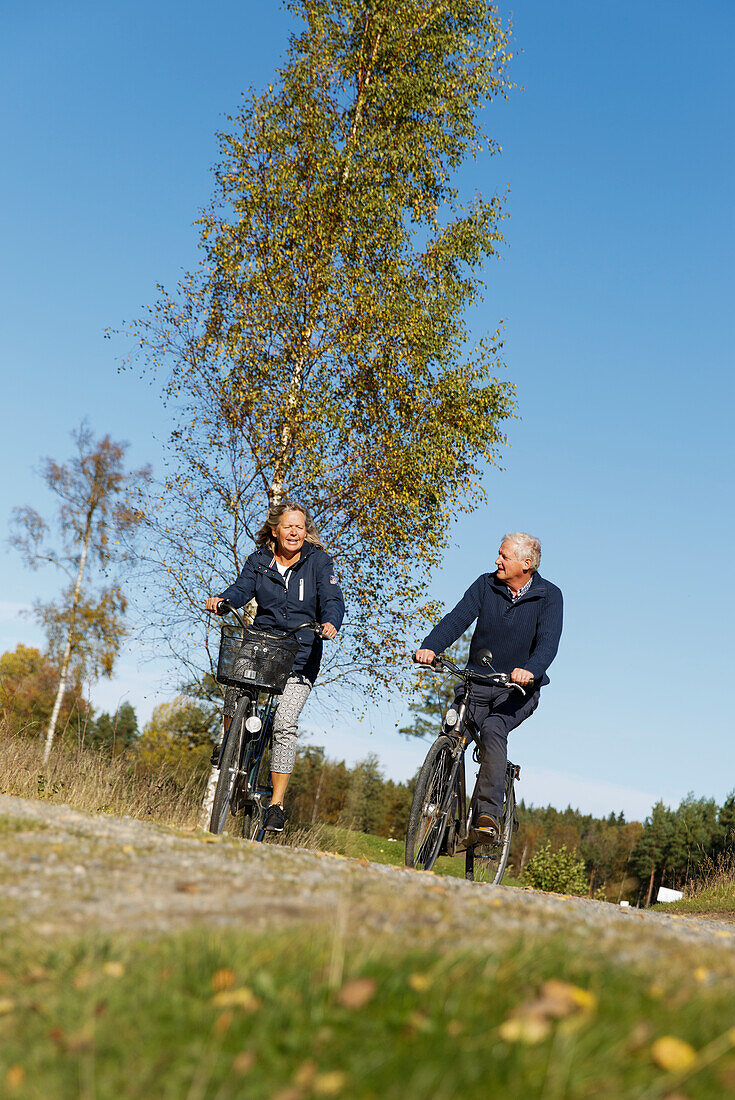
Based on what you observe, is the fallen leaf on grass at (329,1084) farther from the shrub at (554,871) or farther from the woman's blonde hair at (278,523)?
the shrub at (554,871)

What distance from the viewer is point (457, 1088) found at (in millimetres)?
1873

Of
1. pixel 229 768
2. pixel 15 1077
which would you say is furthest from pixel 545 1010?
pixel 229 768

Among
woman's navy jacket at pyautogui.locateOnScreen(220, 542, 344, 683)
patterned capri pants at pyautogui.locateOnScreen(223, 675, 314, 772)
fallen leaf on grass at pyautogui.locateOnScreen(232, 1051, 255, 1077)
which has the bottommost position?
fallen leaf on grass at pyautogui.locateOnScreen(232, 1051, 255, 1077)

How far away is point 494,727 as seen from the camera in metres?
6.58

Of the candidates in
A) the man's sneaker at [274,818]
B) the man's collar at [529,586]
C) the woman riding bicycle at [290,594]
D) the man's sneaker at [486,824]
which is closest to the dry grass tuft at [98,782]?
the man's sneaker at [274,818]

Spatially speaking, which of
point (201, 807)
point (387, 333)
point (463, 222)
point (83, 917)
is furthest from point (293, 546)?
point (463, 222)

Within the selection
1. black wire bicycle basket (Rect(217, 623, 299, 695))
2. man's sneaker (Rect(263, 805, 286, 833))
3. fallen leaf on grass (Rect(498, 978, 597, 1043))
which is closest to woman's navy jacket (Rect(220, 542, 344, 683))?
black wire bicycle basket (Rect(217, 623, 299, 695))

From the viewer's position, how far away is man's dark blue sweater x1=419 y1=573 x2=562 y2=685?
6730 millimetres

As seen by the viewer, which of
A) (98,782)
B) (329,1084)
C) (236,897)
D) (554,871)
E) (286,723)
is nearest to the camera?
(329,1084)

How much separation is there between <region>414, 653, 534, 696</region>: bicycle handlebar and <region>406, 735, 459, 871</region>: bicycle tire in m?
0.45

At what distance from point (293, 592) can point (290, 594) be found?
0.09ft

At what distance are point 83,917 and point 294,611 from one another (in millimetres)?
4239

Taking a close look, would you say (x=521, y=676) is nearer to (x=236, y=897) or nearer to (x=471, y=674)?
(x=471, y=674)

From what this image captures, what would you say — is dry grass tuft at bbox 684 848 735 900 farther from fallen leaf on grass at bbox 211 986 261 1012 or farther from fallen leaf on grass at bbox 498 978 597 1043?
fallen leaf on grass at bbox 211 986 261 1012
